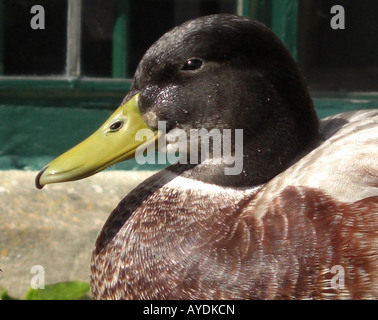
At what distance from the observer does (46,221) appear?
3107mm

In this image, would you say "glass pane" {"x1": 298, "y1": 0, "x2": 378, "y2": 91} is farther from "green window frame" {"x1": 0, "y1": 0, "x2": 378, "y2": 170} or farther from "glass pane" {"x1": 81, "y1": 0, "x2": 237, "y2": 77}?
"glass pane" {"x1": 81, "y1": 0, "x2": 237, "y2": 77}

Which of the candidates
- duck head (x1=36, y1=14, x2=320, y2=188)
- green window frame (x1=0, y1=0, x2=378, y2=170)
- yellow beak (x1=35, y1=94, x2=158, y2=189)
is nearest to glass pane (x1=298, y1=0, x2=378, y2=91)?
green window frame (x1=0, y1=0, x2=378, y2=170)

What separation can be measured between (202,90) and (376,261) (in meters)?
0.70

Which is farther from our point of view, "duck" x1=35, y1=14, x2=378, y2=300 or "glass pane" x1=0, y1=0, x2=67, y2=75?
"glass pane" x1=0, y1=0, x2=67, y2=75

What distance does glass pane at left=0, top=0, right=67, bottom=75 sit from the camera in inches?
133

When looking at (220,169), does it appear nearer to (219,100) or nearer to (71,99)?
(219,100)

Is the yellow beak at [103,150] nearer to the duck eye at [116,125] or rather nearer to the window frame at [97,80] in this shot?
the duck eye at [116,125]

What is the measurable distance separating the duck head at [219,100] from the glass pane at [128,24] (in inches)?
54.1

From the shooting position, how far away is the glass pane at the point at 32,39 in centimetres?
338

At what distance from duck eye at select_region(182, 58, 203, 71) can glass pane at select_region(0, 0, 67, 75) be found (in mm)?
1510

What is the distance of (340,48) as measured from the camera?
11.4ft

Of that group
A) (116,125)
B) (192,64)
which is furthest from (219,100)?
(116,125)

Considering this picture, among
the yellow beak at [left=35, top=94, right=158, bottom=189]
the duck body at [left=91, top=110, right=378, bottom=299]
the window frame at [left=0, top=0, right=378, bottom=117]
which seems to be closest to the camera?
the duck body at [left=91, top=110, right=378, bottom=299]

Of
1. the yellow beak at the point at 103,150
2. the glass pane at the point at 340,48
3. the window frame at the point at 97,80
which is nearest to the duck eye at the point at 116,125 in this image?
the yellow beak at the point at 103,150
